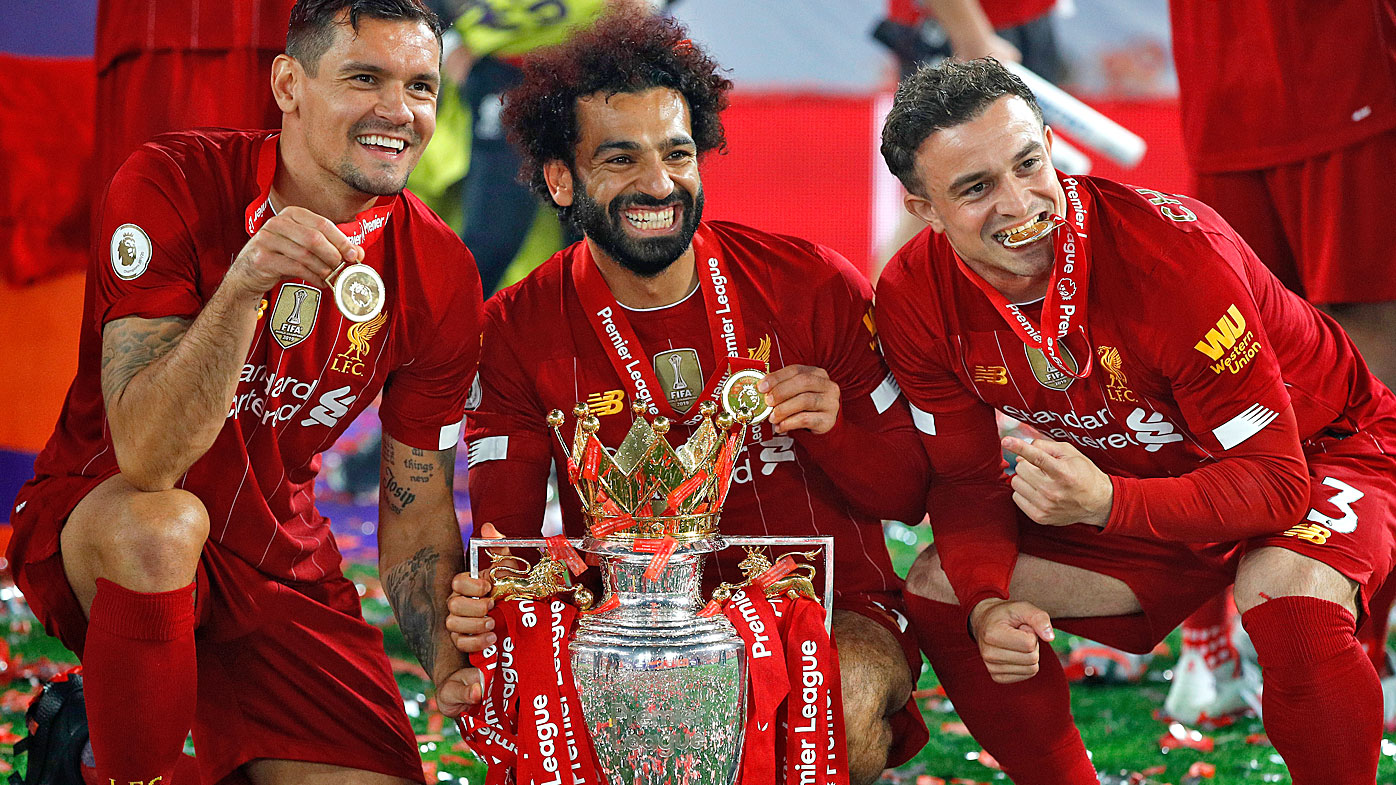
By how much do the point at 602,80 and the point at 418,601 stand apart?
1.23m

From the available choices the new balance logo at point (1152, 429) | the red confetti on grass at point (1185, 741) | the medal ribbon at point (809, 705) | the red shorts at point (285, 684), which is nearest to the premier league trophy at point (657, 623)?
the medal ribbon at point (809, 705)

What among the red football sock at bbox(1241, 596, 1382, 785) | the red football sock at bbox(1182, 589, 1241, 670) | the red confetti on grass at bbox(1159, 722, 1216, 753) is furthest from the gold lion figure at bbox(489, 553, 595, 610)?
the red football sock at bbox(1182, 589, 1241, 670)

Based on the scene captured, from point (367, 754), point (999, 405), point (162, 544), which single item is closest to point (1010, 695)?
point (999, 405)

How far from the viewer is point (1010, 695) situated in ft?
9.45

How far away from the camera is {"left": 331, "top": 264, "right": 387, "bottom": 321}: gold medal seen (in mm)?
2588

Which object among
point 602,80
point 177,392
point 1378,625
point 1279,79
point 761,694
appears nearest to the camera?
point 177,392

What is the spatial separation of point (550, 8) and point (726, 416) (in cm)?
268

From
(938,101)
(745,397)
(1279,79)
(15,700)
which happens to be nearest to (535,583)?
(745,397)

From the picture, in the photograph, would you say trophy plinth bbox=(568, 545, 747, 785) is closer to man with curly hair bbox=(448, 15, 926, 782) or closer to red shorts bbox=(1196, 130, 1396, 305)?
man with curly hair bbox=(448, 15, 926, 782)

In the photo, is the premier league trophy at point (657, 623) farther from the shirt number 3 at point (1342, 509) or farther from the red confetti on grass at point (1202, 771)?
the red confetti on grass at point (1202, 771)

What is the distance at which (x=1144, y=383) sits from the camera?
2791 millimetres

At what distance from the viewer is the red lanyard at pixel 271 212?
2725 millimetres

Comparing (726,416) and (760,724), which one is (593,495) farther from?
(760,724)

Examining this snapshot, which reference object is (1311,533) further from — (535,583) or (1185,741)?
(535,583)
